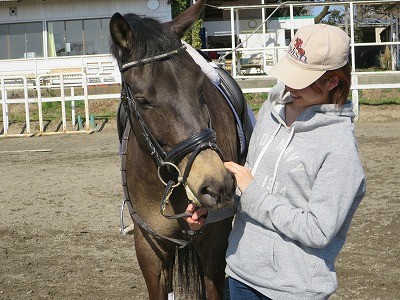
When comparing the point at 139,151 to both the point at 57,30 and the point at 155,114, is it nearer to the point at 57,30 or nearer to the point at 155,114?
the point at 155,114

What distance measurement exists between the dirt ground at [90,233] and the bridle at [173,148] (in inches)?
83.7

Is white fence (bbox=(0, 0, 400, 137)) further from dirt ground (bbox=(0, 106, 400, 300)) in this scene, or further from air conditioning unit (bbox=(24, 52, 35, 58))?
dirt ground (bbox=(0, 106, 400, 300))

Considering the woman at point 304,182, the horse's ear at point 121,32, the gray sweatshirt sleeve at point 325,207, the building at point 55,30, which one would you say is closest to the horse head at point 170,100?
the horse's ear at point 121,32

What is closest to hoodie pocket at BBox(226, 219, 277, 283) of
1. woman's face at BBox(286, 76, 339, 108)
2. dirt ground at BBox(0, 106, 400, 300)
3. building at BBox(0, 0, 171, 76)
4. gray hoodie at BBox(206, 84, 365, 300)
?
Result: gray hoodie at BBox(206, 84, 365, 300)

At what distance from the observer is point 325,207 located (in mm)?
2178

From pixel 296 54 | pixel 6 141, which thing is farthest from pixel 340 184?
pixel 6 141

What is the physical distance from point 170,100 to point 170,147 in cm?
20

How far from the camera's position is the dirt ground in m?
4.98

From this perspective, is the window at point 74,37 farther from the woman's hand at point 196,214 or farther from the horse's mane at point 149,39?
the woman's hand at point 196,214

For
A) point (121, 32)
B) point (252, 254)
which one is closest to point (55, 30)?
point (121, 32)

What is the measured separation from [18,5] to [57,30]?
186 cm

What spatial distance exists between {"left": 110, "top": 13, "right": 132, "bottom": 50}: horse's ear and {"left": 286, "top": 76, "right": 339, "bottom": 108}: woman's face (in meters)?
0.96

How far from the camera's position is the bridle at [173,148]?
257cm

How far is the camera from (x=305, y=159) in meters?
2.27
